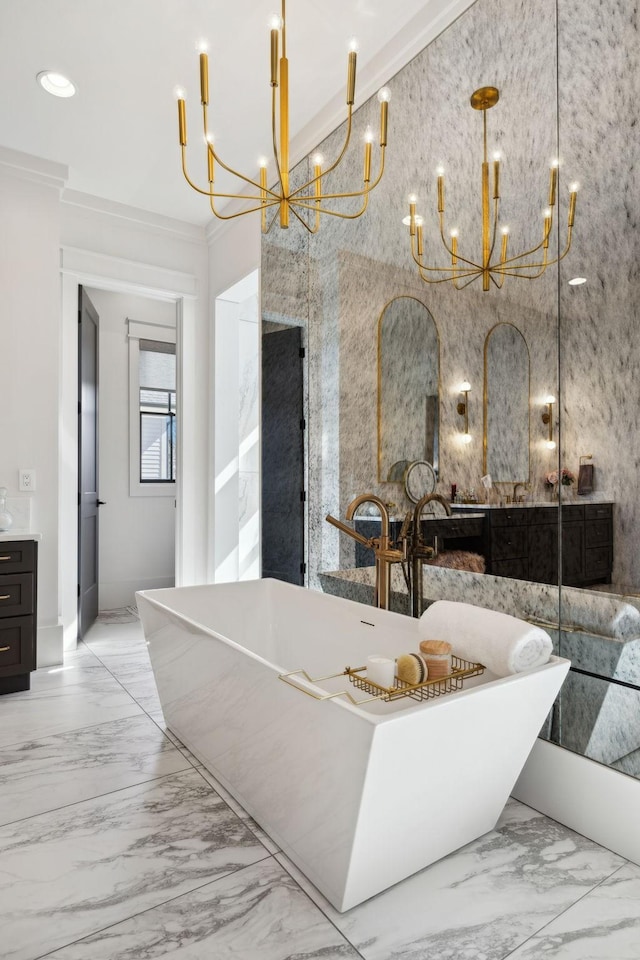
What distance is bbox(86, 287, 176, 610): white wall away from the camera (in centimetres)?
482

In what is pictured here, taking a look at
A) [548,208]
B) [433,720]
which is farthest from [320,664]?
[548,208]

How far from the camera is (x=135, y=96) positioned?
114 inches

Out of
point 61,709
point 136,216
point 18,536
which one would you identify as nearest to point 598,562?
point 61,709

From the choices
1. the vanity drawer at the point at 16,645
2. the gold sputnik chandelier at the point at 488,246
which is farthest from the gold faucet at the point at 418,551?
the vanity drawer at the point at 16,645

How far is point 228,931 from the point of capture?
1.28m

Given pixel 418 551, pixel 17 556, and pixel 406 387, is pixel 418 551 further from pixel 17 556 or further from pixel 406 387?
pixel 17 556

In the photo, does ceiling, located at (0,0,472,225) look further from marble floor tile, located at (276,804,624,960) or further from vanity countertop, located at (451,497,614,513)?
marble floor tile, located at (276,804,624,960)

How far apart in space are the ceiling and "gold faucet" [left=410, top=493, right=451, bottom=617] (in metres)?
1.88

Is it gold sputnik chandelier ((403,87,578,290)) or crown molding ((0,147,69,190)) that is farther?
crown molding ((0,147,69,190))

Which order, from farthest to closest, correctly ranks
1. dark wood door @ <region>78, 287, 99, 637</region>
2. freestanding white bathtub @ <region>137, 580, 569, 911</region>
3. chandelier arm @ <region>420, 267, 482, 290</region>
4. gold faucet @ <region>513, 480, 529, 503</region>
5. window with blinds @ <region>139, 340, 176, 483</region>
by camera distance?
window with blinds @ <region>139, 340, 176, 483</region>, dark wood door @ <region>78, 287, 99, 637</region>, chandelier arm @ <region>420, 267, 482, 290</region>, gold faucet @ <region>513, 480, 529, 503</region>, freestanding white bathtub @ <region>137, 580, 569, 911</region>

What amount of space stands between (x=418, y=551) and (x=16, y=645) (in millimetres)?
2104

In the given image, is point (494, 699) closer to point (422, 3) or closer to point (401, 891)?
point (401, 891)

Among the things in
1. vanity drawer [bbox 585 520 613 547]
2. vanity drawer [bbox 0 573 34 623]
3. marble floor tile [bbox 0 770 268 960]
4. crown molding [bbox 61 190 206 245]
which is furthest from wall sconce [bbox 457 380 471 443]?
crown molding [bbox 61 190 206 245]

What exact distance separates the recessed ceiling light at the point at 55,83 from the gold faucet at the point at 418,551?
2668 millimetres
